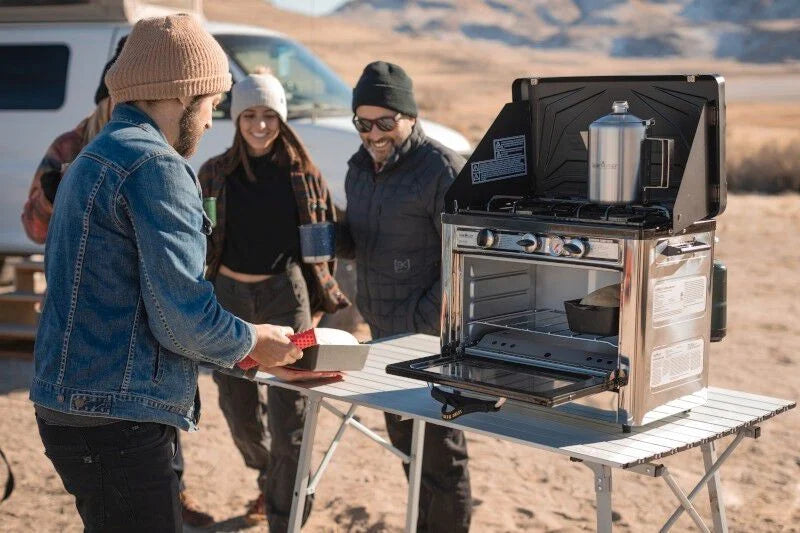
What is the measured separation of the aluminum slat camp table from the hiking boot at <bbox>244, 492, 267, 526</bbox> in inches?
50.5

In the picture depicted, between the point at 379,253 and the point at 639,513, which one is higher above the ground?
the point at 379,253

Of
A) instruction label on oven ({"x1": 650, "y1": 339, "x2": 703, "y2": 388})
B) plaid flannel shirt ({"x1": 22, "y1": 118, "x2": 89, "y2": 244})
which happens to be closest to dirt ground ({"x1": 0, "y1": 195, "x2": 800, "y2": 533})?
plaid flannel shirt ({"x1": 22, "y1": 118, "x2": 89, "y2": 244})

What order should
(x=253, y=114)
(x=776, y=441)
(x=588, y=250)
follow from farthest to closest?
1. (x=776, y=441)
2. (x=253, y=114)
3. (x=588, y=250)

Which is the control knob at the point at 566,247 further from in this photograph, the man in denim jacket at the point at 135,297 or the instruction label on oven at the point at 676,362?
the man in denim jacket at the point at 135,297

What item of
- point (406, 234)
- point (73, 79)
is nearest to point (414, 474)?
point (406, 234)

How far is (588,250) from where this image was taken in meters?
3.15

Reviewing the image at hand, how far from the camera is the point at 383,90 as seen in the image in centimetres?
461

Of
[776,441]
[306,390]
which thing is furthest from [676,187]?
[776,441]

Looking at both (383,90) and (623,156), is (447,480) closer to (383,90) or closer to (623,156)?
(383,90)

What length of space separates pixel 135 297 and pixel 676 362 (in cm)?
153

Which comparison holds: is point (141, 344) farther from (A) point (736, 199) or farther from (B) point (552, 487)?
(A) point (736, 199)

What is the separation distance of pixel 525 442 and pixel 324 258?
1.69 meters

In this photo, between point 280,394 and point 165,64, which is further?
point 280,394

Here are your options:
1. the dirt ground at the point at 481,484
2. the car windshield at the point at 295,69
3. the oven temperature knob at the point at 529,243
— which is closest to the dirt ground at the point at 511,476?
the dirt ground at the point at 481,484
